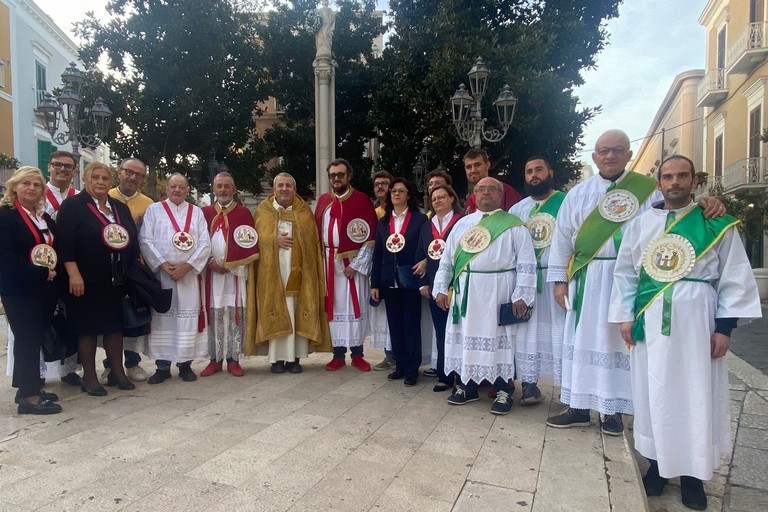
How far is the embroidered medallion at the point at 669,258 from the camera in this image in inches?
114

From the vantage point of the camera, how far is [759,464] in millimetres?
3598

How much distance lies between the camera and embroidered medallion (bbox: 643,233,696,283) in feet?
9.49

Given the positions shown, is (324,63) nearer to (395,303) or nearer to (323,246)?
(323,246)

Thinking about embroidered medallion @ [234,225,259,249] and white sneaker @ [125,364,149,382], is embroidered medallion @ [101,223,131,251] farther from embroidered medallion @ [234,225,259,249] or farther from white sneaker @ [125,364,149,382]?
white sneaker @ [125,364,149,382]

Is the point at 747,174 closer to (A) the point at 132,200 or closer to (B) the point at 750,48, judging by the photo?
(B) the point at 750,48

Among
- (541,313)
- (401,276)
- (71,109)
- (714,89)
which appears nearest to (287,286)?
(401,276)

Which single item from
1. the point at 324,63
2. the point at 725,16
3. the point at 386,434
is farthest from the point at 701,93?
the point at 386,434

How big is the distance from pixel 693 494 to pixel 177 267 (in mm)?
4254

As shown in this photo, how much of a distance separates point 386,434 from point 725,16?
26.7 m

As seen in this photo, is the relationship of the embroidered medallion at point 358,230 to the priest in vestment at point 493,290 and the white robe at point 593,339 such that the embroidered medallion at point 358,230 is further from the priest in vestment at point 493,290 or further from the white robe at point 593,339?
the white robe at point 593,339

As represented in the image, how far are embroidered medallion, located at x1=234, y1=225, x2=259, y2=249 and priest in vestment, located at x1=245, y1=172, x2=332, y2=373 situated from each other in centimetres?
8

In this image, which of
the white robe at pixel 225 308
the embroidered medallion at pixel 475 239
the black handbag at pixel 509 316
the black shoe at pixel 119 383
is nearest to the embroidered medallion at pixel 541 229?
the embroidered medallion at pixel 475 239

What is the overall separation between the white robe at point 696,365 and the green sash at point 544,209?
1264 millimetres

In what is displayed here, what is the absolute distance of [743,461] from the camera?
12.0ft
